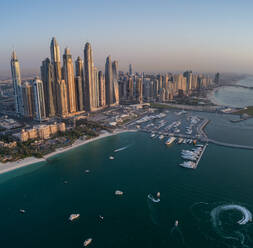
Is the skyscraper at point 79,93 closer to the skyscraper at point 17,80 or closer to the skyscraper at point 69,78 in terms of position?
the skyscraper at point 69,78

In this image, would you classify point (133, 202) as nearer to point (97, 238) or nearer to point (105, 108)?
point (97, 238)

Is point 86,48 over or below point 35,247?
over

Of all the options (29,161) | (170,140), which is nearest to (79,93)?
(170,140)

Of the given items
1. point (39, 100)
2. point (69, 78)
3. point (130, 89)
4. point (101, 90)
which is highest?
point (69, 78)

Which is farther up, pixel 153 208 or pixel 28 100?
pixel 28 100

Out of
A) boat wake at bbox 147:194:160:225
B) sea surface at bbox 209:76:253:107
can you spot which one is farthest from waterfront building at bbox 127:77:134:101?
boat wake at bbox 147:194:160:225

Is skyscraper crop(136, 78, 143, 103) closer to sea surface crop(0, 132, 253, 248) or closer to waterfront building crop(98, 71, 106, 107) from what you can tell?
waterfront building crop(98, 71, 106, 107)

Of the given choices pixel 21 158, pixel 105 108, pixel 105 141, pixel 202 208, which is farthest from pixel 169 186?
pixel 105 108

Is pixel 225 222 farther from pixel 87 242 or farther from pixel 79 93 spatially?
pixel 79 93
